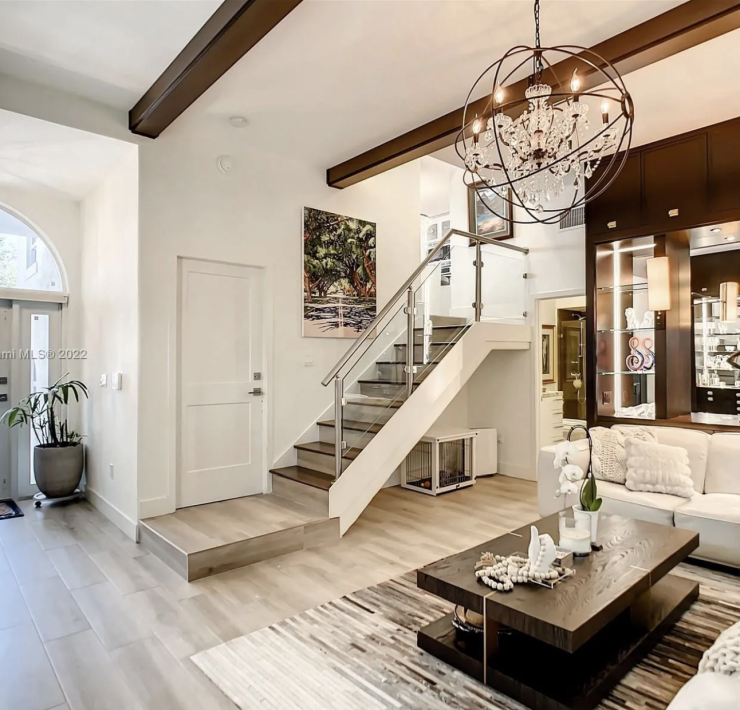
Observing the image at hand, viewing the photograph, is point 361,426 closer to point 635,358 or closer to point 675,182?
point 635,358

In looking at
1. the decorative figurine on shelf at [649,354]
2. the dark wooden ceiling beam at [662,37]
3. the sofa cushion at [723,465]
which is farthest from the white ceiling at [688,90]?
the sofa cushion at [723,465]

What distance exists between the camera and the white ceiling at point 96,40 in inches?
107

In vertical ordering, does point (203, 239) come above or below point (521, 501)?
above

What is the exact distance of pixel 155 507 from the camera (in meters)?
4.00

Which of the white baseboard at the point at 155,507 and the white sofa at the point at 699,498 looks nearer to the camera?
the white sofa at the point at 699,498

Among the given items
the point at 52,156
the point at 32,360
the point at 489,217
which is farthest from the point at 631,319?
the point at 32,360

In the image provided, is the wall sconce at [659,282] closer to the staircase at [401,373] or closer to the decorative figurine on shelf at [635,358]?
the decorative figurine on shelf at [635,358]

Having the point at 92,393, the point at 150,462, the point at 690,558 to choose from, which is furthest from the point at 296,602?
the point at 92,393

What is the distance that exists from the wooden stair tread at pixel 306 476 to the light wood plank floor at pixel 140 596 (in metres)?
0.46

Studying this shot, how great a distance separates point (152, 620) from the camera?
107 inches

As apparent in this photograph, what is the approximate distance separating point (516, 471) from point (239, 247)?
4.02 metres

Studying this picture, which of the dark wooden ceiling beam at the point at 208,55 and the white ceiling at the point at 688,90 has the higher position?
the white ceiling at the point at 688,90

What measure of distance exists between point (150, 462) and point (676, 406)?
4.47 metres

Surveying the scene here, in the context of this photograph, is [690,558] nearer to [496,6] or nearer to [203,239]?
[496,6]
